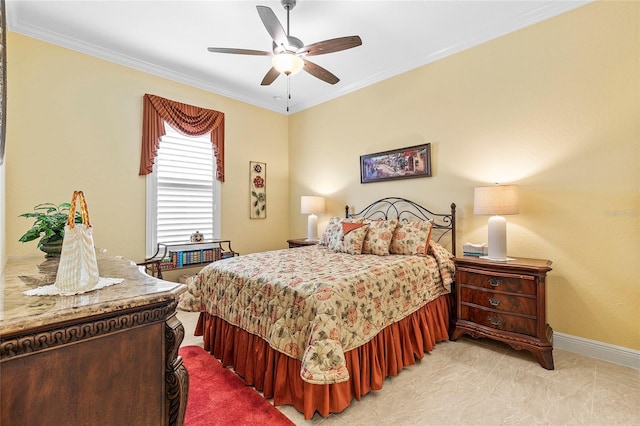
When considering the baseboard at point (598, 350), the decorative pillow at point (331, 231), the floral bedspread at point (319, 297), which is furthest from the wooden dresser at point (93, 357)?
the baseboard at point (598, 350)

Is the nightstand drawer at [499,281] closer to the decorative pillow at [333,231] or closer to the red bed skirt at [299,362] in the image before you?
the red bed skirt at [299,362]

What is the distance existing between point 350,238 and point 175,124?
279 centimetres

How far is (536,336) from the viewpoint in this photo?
2328 millimetres

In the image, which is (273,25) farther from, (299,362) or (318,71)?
(299,362)

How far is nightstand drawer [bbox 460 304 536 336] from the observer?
2377 millimetres

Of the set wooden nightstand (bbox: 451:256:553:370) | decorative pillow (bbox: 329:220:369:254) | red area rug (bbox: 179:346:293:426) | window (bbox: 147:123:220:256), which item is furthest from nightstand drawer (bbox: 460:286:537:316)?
window (bbox: 147:123:220:256)

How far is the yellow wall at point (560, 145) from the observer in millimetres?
2350

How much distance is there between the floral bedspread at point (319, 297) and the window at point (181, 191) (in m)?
1.62

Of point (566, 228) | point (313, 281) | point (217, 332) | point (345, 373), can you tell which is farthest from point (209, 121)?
point (566, 228)

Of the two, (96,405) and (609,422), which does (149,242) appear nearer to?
(96,405)

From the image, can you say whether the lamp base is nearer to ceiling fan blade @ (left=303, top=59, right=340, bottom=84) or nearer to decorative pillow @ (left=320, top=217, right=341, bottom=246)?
decorative pillow @ (left=320, top=217, right=341, bottom=246)

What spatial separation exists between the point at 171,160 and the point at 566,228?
178 inches

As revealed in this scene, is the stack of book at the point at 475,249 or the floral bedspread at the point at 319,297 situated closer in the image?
the floral bedspread at the point at 319,297

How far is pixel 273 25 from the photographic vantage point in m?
2.22
